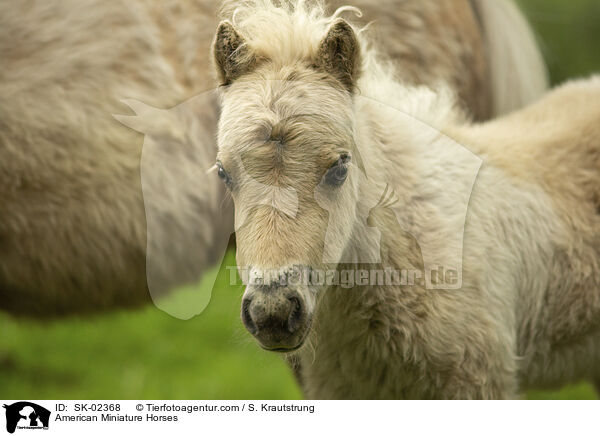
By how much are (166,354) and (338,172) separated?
3351 mm

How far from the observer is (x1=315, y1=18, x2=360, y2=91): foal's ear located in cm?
196

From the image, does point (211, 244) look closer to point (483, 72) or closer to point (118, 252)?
point (118, 252)

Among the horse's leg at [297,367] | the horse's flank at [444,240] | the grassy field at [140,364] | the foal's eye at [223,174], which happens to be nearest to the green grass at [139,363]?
the grassy field at [140,364]

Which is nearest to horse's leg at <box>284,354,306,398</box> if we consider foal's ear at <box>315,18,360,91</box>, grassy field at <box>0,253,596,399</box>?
foal's ear at <box>315,18,360,91</box>

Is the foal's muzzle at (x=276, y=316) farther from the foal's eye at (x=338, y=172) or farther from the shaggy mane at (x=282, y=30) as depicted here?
the shaggy mane at (x=282, y=30)

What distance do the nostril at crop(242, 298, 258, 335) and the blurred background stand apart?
235 centimetres

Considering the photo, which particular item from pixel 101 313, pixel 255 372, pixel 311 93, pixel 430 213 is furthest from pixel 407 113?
pixel 255 372

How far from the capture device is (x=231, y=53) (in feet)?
6.66

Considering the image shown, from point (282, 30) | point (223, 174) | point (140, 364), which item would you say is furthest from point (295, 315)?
point (140, 364)

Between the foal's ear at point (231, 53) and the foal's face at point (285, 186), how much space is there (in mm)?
36

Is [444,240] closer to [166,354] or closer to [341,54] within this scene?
[341,54]

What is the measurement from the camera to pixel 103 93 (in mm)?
2947

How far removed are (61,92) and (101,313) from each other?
36.5 inches
